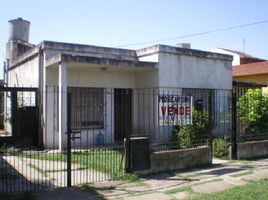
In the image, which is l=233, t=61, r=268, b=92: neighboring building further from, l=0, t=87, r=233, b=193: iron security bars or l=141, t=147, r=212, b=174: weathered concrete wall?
l=141, t=147, r=212, b=174: weathered concrete wall

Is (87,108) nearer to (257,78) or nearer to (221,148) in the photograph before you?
(221,148)

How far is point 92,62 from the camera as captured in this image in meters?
13.0

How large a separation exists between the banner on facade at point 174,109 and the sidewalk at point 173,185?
1.40 meters

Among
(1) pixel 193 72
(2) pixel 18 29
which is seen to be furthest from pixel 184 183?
(2) pixel 18 29

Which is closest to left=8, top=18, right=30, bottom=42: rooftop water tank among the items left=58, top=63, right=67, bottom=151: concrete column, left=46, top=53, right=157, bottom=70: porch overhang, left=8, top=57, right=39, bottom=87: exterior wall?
left=8, top=57, right=39, bottom=87: exterior wall

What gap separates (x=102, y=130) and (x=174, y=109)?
581 cm

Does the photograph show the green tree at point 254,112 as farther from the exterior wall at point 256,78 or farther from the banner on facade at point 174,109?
the exterior wall at point 256,78

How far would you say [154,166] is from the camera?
8.52 meters

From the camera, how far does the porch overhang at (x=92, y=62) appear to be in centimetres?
1257

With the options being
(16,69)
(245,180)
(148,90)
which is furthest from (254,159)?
(16,69)

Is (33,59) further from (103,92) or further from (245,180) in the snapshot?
(245,180)

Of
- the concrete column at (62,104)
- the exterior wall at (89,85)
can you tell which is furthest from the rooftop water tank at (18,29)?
the concrete column at (62,104)

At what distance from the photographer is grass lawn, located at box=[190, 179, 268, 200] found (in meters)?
6.60

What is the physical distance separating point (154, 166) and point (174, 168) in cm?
64
